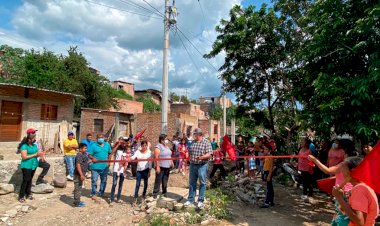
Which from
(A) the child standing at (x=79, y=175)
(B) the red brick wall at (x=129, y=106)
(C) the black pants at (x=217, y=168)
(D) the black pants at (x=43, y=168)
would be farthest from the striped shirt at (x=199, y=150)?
(B) the red brick wall at (x=129, y=106)

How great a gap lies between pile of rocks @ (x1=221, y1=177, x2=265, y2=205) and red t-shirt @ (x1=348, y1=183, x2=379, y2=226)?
18.9ft

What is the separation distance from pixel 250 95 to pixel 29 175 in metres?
9.59

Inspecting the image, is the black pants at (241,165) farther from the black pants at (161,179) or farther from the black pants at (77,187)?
the black pants at (77,187)

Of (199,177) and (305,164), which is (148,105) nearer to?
(305,164)

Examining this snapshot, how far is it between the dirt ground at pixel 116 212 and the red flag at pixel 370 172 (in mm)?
4068

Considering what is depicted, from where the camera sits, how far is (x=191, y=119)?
29141 millimetres

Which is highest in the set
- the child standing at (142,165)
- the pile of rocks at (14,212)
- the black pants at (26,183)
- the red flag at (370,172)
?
the red flag at (370,172)

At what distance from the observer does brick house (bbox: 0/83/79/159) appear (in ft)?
52.7

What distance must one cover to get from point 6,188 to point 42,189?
0.90 metres

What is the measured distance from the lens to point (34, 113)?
56.6ft

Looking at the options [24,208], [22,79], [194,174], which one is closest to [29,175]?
[24,208]

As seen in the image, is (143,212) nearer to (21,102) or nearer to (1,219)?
(1,219)

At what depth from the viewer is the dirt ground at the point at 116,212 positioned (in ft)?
23.6

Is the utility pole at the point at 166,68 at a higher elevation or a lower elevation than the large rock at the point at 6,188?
higher
